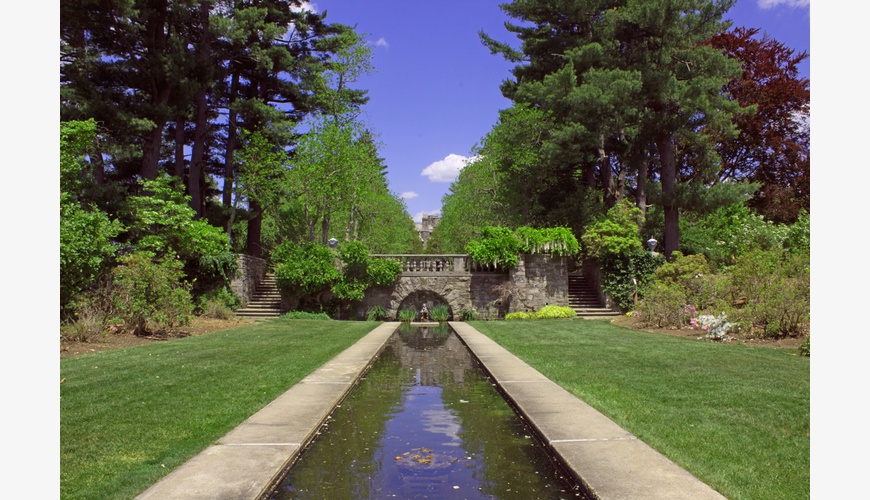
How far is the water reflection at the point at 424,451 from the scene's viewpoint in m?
4.17

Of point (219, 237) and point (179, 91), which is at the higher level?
point (179, 91)

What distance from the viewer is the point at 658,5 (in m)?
21.3

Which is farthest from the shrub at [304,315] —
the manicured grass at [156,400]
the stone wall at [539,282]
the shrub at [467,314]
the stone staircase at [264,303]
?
the manicured grass at [156,400]

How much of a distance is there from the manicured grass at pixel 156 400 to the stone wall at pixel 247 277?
9725 mm

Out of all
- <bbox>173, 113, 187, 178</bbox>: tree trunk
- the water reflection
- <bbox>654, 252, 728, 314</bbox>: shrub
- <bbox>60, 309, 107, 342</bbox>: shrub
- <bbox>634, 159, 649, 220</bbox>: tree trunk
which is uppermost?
<bbox>173, 113, 187, 178</bbox>: tree trunk

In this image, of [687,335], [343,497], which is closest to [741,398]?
[343,497]

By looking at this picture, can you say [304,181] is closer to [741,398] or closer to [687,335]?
[687,335]

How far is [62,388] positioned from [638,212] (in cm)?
2155

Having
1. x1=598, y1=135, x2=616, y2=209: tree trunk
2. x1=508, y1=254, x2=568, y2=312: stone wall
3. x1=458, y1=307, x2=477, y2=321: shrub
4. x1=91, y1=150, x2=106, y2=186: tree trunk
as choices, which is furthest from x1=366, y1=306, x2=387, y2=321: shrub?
x1=598, y1=135, x2=616, y2=209: tree trunk

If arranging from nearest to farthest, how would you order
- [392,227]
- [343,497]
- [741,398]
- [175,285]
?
[343,497] < [741,398] < [175,285] < [392,227]

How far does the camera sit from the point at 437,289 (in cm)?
2412

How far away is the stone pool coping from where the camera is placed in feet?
12.4

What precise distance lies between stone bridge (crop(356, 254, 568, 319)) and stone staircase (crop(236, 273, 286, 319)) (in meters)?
3.37

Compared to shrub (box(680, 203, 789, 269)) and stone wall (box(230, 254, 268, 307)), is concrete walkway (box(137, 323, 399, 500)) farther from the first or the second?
stone wall (box(230, 254, 268, 307))
